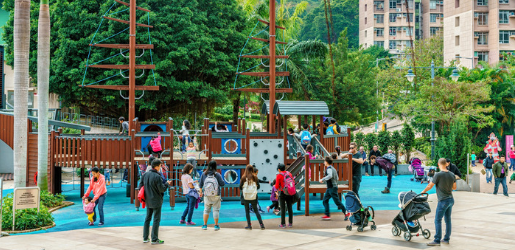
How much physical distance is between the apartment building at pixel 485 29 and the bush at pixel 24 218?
53934mm

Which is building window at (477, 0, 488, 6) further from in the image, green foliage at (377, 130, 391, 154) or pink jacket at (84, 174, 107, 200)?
pink jacket at (84, 174, 107, 200)

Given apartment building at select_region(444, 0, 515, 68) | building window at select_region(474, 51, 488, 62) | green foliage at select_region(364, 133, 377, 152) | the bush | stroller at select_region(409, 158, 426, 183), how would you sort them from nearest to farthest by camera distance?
the bush
stroller at select_region(409, 158, 426, 183)
green foliage at select_region(364, 133, 377, 152)
apartment building at select_region(444, 0, 515, 68)
building window at select_region(474, 51, 488, 62)

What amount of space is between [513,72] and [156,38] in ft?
93.0

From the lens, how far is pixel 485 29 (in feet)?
207

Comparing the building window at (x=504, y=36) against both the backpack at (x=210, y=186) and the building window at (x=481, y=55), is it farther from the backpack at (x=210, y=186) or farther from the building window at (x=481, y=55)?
the backpack at (x=210, y=186)

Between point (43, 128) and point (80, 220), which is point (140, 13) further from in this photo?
point (80, 220)

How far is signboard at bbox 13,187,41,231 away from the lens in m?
14.2

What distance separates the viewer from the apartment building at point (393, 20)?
97625mm

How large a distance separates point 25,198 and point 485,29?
58.7 m

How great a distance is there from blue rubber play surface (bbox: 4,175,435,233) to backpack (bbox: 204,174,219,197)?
2.34 meters

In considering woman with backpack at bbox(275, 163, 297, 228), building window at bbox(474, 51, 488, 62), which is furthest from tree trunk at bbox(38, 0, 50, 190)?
building window at bbox(474, 51, 488, 62)

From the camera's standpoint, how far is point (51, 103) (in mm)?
44531

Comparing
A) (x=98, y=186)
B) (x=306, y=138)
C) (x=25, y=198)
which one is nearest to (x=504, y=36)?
(x=306, y=138)

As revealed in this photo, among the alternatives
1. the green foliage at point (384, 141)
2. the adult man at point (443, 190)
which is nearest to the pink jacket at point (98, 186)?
the adult man at point (443, 190)
